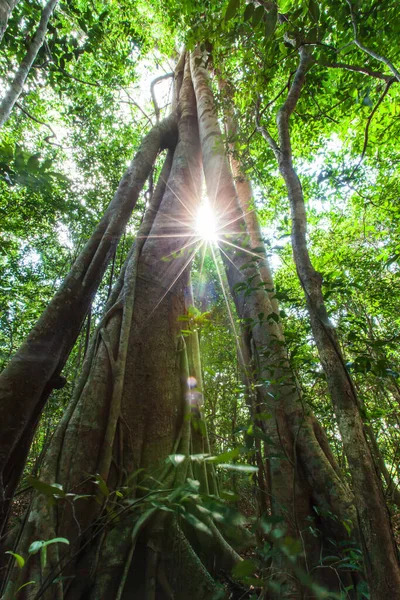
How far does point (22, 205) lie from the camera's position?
5.53 metres

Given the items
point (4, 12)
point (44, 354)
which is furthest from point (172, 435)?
point (4, 12)

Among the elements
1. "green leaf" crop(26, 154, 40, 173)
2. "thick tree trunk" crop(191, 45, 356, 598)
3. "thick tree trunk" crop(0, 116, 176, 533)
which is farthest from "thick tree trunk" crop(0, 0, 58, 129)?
"thick tree trunk" crop(191, 45, 356, 598)

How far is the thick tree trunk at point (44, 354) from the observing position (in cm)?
191

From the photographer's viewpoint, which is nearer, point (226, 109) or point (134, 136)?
point (226, 109)

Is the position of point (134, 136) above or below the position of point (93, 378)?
above

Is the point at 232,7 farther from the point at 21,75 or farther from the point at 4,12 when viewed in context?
the point at 21,75

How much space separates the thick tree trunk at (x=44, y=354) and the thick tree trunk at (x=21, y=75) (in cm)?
123

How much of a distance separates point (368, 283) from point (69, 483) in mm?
5015

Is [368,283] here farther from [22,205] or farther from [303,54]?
[22,205]

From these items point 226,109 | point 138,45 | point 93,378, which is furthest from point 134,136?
point 93,378

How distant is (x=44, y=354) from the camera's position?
2.25m

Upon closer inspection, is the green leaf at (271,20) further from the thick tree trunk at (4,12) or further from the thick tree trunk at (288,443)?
the thick tree trunk at (4,12)

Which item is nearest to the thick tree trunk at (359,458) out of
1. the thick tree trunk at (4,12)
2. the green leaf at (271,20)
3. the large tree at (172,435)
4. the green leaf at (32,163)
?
the large tree at (172,435)

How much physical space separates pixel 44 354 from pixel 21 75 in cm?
228
